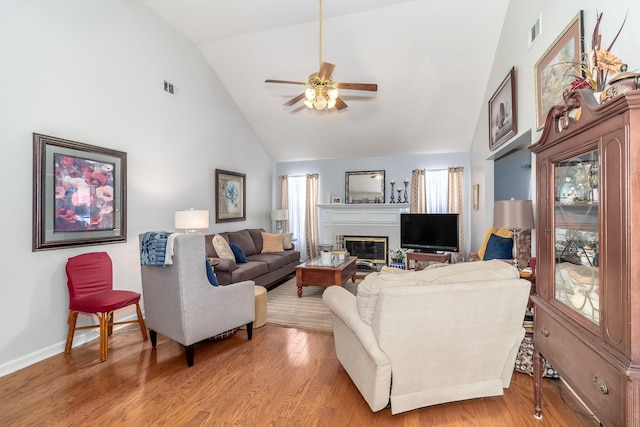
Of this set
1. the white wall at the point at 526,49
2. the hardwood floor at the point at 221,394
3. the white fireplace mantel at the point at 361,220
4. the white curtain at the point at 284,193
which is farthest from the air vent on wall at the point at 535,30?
the white curtain at the point at 284,193

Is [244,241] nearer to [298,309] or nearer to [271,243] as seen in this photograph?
[271,243]

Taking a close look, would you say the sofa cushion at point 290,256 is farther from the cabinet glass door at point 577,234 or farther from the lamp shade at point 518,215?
the cabinet glass door at point 577,234

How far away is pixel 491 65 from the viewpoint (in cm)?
470

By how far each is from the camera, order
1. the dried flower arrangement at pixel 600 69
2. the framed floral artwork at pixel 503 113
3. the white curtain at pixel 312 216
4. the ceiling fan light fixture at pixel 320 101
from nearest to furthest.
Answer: the dried flower arrangement at pixel 600 69
the ceiling fan light fixture at pixel 320 101
the framed floral artwork at pixel 503 113
the white curtain at pixel 312 216

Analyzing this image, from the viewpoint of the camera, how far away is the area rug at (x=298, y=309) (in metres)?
3.63

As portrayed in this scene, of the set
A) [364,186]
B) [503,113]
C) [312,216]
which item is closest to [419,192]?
[364,186]

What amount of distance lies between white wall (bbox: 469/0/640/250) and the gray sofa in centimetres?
354

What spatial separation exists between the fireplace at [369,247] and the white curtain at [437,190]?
124cm

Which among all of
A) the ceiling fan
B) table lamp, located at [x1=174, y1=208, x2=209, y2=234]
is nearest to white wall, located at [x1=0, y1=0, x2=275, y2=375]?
table lamp, located at [x1=174, y1=208, x2=209, y2=234]

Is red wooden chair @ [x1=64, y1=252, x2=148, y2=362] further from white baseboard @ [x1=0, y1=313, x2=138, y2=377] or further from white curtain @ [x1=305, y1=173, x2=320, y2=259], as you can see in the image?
white curtain @ [x1=305, y1=173, x2=320, y2=259]

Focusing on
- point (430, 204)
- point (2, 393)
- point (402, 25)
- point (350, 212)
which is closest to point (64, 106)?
point (2, 393)

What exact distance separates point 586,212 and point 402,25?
3.88 meters

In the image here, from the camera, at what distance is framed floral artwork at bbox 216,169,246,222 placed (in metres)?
5.57

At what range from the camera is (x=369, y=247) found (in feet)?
23.4
